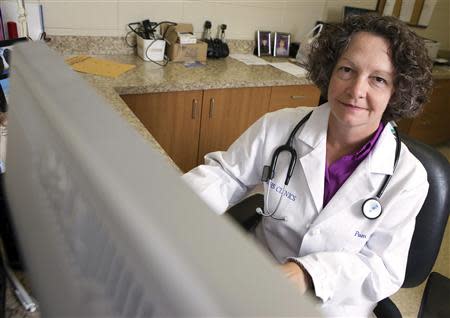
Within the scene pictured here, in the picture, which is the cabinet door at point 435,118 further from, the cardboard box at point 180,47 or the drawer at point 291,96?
the cardboard box at point 180,47

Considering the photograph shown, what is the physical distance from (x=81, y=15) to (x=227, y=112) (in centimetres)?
105

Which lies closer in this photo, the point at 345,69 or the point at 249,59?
the point at 345,69

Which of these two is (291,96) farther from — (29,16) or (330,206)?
(29,16)

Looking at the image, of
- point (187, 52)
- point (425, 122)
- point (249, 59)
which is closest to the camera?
point (187, 52)

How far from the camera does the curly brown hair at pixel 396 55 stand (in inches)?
40.6

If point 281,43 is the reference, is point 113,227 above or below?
above

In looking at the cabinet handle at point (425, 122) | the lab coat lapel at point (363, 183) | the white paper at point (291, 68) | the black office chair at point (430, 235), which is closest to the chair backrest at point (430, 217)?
the black office chair at point (430, 235)

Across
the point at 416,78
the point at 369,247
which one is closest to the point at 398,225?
the point at 369,247

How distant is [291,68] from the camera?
2629 mm

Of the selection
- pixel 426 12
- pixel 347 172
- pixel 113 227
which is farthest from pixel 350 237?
pixel 426 12

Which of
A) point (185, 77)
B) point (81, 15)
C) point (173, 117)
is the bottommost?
point (173, 117)

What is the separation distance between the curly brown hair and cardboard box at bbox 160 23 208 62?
1298 mm

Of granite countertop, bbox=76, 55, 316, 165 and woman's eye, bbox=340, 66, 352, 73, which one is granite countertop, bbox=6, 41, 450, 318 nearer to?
granite countertop, bbox=76, 55, 316, 165

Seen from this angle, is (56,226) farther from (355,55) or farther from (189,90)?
(189,90)
